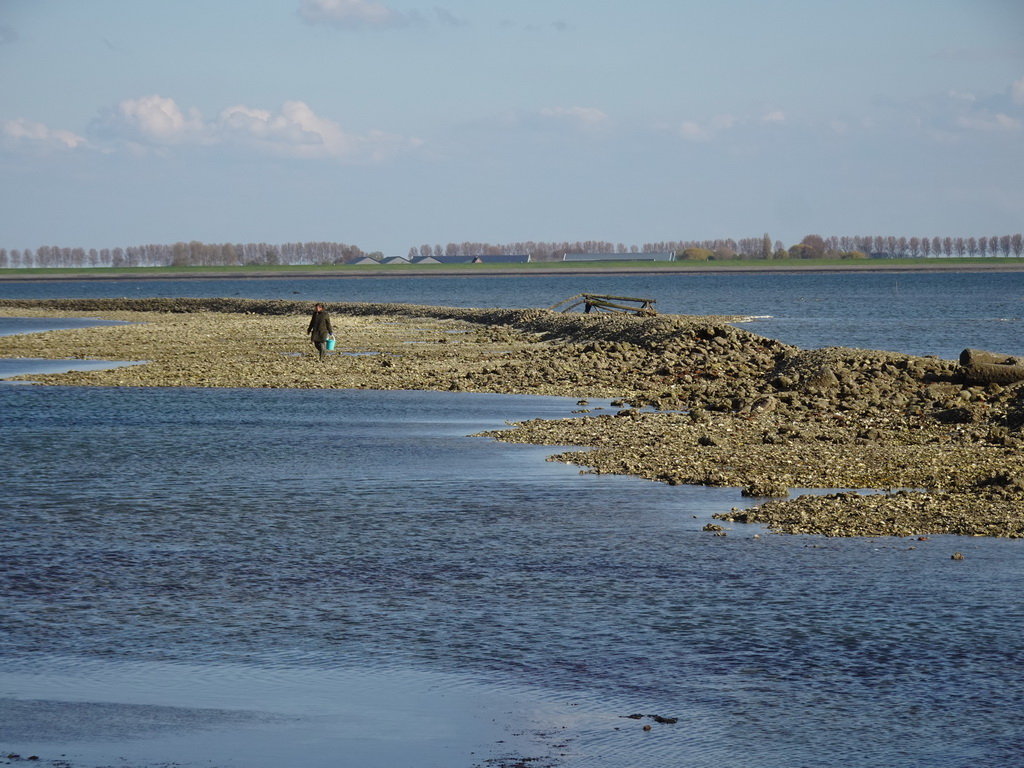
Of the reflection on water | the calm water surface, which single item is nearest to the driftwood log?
the reflection on water

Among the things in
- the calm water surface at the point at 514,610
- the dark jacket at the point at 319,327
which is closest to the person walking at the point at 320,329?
the dark jacket at the point at 319,327

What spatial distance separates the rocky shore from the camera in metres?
15.8

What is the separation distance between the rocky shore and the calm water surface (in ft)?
4.03

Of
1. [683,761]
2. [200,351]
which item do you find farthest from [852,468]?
[200,351]

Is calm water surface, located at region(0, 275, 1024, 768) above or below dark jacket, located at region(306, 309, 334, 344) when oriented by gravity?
below

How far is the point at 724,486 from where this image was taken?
1734 cm

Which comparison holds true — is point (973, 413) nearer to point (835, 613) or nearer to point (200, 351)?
Result: point (835, 613)

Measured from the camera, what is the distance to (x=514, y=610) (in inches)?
435

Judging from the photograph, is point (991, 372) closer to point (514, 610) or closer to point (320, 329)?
point (514, 610)

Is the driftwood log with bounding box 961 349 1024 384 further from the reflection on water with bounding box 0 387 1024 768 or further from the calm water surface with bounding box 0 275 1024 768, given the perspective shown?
the calm water surface with bounding box 0 275 1024 768

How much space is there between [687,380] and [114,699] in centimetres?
2522

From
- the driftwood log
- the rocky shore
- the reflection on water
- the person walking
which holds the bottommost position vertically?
the reflection on water

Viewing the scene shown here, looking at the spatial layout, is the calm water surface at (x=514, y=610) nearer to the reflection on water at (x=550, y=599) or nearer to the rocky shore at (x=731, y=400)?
the reflection on water at (x=550, y=599)

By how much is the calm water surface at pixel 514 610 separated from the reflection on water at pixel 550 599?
0.03m
